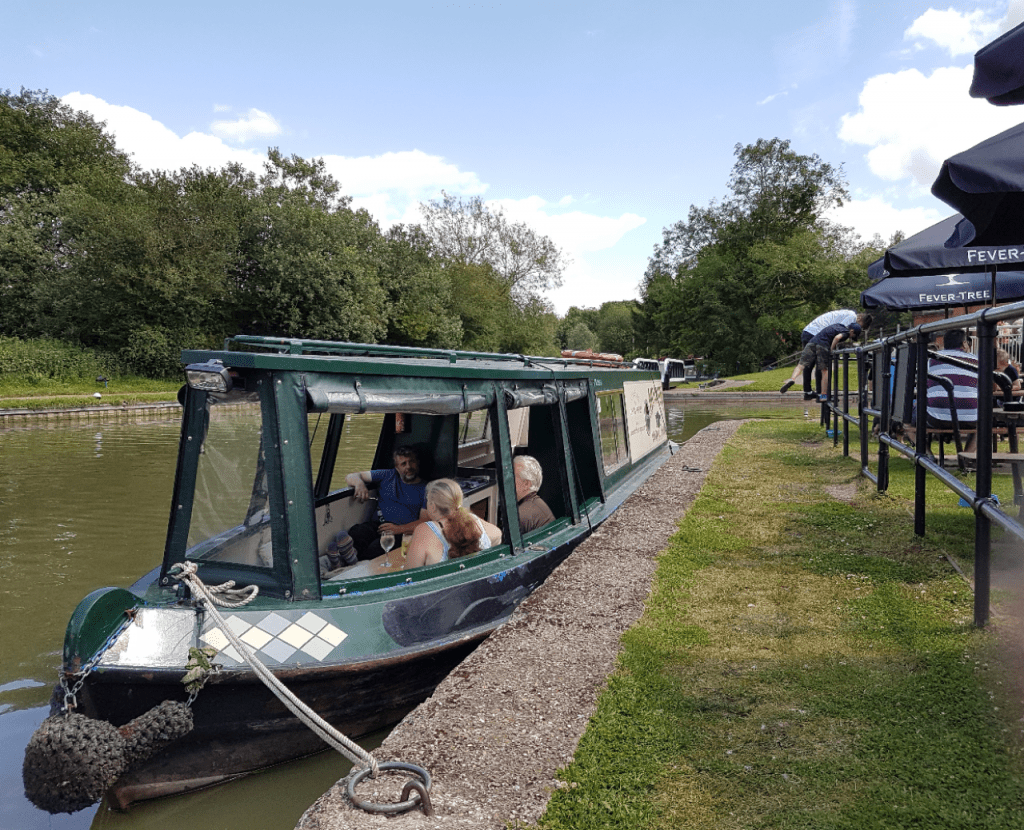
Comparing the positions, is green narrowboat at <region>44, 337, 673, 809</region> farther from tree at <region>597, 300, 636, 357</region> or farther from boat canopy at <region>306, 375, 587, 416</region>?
tree at <region>597, 300, 636, 357</region>

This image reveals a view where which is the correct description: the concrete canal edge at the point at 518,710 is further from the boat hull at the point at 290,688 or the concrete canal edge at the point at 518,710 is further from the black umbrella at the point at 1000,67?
the black umbrella at the point at 1000,67

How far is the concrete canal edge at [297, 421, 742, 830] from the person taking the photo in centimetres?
248

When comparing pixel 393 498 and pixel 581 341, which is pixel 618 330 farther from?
pixel 393 498

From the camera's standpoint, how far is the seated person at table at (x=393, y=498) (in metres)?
5.62

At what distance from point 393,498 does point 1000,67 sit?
4387mm

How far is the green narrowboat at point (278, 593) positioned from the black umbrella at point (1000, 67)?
2.93 metres

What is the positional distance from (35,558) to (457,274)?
4284cm

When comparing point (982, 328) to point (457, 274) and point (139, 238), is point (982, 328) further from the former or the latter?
point (457, 274)

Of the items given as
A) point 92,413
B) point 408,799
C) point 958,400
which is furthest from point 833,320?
point 92,413

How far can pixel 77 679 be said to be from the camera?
3.14 m

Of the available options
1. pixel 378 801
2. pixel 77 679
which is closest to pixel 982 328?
pixel 378 801

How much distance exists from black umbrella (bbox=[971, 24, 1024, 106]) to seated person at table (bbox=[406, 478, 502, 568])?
3371 mm

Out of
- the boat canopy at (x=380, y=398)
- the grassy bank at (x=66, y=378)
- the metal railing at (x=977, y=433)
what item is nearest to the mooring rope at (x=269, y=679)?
the boat canopy at (x=380, y=398)

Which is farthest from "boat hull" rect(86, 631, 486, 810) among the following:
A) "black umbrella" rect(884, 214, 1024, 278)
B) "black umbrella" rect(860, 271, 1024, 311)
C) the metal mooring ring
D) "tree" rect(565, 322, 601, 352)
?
"tree" rect(565, 322, 601, 352)
